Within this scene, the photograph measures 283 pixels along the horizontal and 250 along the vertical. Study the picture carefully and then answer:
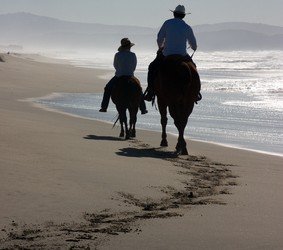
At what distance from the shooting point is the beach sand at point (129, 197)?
14.8ft

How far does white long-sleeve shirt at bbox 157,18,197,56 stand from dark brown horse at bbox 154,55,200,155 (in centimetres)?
35

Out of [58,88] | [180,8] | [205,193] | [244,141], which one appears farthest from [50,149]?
[58,88]

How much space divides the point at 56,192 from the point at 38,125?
5.91m

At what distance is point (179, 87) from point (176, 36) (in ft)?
2.81

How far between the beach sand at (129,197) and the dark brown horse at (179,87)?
56 centimetres

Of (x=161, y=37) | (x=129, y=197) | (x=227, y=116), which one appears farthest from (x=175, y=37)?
(x=227, y=116)

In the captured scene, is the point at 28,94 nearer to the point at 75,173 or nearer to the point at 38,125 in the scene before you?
the point at 38,125

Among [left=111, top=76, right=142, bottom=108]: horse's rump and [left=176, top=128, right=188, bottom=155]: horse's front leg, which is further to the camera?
[left=111, top=76, right=142, bottom=108]: horse's rump

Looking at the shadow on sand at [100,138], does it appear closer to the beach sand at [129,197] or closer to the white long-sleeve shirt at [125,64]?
the beach sand at [129,197]

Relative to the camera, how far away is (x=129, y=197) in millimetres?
5734

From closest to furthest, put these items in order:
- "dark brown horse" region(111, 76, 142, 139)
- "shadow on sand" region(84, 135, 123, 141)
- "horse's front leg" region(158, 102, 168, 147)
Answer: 1. "horse's front leg" region(158, 102, 168, 147)
2. "shadow on sand" region(84, 135, 123, 141)
3. "dark brown horse" region(111, 76, 142, 139)

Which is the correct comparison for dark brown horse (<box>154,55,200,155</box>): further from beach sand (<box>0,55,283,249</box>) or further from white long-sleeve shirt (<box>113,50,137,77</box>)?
white long-sleeve shirt (<box>113,50,137,77</box>)

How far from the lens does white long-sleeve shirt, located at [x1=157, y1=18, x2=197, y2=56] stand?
9797mm

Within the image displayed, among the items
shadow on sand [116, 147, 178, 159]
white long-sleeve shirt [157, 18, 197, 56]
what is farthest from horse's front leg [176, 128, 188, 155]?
white long-sleeve shirt [157, 18, 197, 56]
